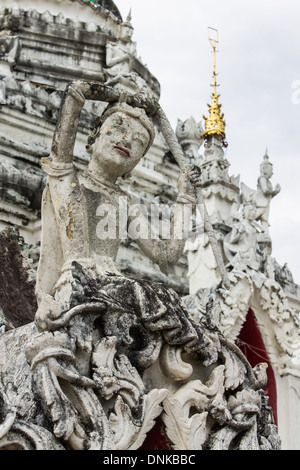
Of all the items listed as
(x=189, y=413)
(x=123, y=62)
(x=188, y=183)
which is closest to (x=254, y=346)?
(x=188, y=183)

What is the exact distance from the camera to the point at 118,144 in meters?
4.99

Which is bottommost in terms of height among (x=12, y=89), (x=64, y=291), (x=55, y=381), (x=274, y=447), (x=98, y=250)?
(x=274, y=447)

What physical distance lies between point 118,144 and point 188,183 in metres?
0.52

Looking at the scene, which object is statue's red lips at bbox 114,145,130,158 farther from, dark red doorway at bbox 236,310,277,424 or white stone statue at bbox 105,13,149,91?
white stone statue at bbox 105,13,149,91

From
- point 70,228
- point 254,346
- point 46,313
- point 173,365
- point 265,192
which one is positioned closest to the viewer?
point 46,313

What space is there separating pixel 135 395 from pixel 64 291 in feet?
2.08

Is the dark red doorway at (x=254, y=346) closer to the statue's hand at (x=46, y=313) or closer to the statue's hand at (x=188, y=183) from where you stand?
the statue's hand at (x=188, y=183)

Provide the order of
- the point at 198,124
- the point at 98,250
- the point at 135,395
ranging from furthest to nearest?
the point at 198,124, the point at 98,250, the point at 135,395

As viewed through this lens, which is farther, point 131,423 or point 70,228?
point 70,228

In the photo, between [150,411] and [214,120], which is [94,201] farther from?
[214,120]

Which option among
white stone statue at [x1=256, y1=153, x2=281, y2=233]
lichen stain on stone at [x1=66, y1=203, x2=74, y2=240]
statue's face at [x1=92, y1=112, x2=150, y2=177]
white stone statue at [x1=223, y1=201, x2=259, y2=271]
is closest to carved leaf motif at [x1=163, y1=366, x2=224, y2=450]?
lichen stain on stone at [x1=66, y1=203, x2=74, y2=240]

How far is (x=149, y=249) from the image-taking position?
16.8 feet
